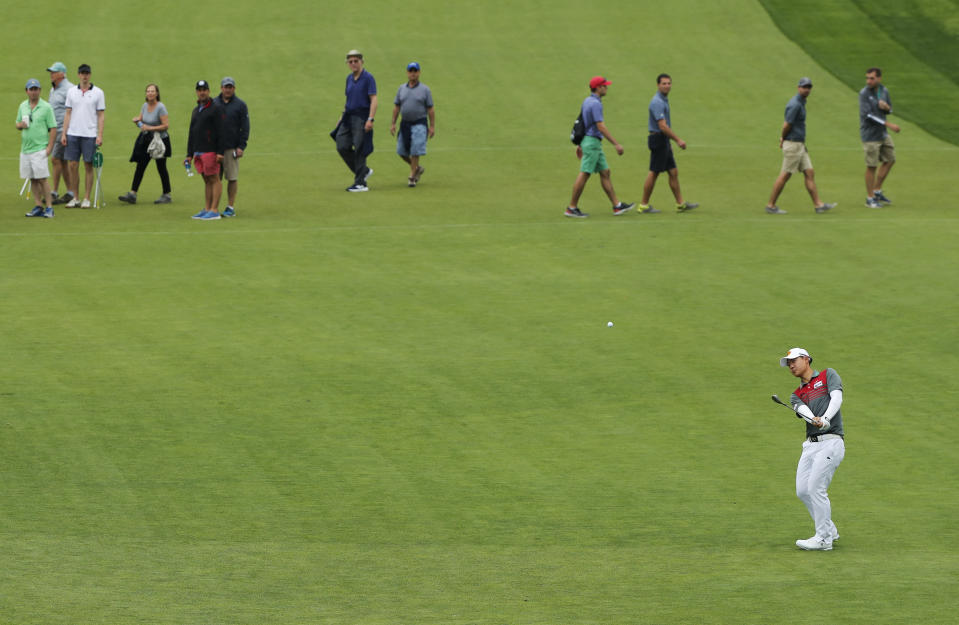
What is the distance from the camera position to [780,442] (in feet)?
44.9

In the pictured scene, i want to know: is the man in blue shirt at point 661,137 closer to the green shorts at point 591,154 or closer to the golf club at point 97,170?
the green shorts at point 591,154

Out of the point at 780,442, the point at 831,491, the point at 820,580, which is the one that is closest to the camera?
the point at 820,580

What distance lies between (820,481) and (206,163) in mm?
13618

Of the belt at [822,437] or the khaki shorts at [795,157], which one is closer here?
the belt at [822,437]

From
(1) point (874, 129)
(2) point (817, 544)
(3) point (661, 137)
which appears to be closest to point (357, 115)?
(3) point (661, 137)

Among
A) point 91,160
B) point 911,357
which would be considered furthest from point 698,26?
point 911,357

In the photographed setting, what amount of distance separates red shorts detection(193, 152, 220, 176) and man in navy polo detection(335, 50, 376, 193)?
335cm

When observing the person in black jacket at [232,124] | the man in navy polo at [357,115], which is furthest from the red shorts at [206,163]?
the man in navy polo at [357,115]

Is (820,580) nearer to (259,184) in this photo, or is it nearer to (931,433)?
(931,433)

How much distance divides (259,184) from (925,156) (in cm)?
1480

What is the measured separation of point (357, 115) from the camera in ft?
81.5

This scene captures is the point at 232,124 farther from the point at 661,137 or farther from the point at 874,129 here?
the point at 874,129

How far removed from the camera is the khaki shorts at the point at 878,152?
24.2m

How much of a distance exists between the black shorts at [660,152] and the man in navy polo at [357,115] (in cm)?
509
